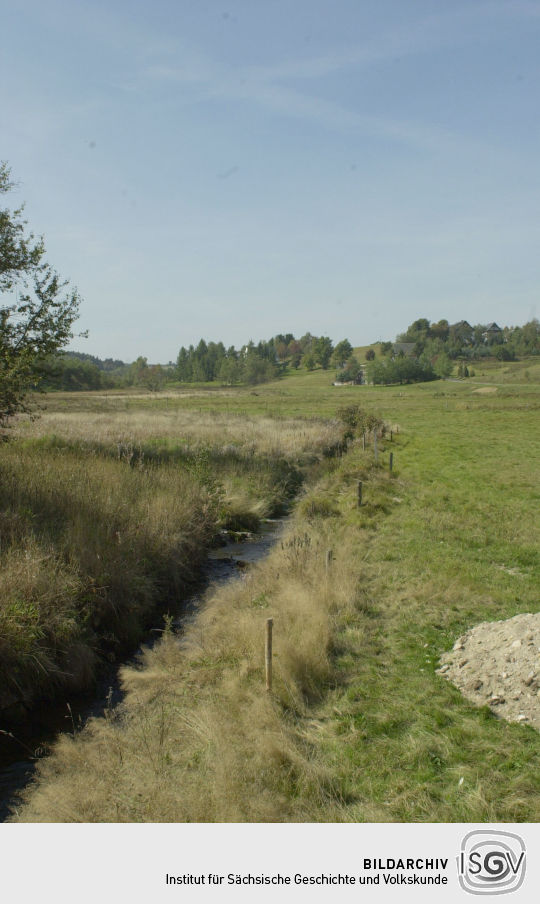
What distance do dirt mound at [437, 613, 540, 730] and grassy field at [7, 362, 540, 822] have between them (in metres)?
0.20

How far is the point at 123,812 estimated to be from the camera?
517 cm

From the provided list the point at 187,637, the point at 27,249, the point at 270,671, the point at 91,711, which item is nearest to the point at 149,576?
the point at 187,637

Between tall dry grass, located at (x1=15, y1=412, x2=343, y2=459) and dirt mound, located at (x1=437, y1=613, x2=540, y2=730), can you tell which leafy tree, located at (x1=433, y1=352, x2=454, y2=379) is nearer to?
tall dry grass, located at (x1=15, y1=412, x2=343, y2=459)

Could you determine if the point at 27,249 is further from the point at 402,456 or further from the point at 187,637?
the point at 402,456

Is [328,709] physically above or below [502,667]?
below

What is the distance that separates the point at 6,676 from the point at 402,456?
2421 cm

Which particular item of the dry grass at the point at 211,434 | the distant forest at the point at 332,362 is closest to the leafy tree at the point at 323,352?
the distant forest at the point at 332,362

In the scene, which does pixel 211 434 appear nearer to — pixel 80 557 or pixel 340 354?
pixel 80 557

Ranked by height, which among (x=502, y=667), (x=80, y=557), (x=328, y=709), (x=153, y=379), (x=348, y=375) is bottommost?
(x=328, y=709)

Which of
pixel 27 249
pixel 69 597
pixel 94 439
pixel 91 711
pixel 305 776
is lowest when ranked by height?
pixel 91 711

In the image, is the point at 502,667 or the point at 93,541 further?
the point at 93,541
